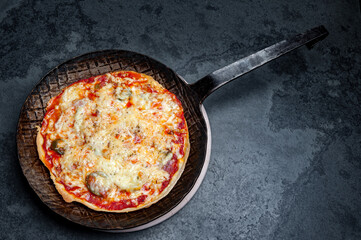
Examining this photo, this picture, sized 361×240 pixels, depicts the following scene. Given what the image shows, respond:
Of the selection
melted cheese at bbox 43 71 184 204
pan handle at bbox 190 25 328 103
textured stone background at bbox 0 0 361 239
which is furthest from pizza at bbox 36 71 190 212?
textured stone background at bbox 0 0 361 239

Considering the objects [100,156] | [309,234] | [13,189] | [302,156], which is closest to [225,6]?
[302,156]

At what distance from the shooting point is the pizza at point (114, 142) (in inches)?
125

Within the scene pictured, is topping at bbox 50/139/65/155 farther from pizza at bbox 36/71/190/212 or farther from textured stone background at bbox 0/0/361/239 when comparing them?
textured stone background at bbox 0/0/361/239

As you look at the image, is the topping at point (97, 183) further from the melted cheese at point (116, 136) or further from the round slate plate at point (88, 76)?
the round slate plate at point (88, 76)

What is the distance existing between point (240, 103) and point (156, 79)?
1.01 meters

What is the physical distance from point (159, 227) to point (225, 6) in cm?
269

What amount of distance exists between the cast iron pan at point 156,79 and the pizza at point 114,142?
0.29ft

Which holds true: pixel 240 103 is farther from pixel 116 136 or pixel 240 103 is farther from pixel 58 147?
pixel 58 147

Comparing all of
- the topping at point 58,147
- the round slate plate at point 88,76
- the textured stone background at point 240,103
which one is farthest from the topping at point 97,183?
the textured stone background at point 240,103

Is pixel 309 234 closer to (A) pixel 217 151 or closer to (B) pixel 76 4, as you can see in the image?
(A) pixel 217 151

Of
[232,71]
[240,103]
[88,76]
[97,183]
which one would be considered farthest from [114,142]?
[240,103]

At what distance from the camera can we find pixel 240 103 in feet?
13.3

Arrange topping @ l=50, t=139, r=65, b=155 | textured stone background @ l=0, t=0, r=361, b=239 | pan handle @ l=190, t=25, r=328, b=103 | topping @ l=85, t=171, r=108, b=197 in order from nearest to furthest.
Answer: topping @ l=85, t=171, r=108, b=197
topping @ l=50, t=139, r=65, b=155
pan handle @ l=190, t=25, r=328, b=103
textured stone background @ l=0, t=0, r=361, b=239

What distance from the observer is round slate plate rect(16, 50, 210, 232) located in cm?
319
